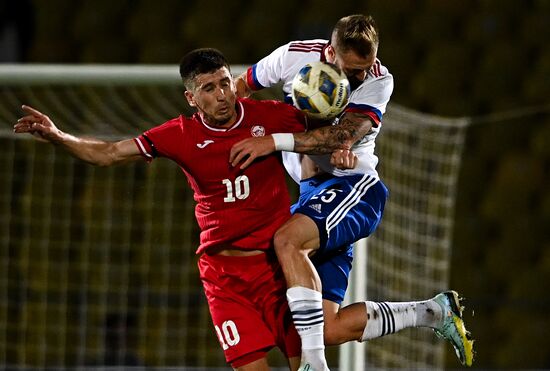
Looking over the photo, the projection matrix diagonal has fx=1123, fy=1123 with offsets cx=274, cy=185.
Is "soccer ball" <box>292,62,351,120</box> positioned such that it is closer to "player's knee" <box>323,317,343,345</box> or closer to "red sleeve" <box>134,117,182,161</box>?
"red sleeve" <box>134,117,182,161</box>

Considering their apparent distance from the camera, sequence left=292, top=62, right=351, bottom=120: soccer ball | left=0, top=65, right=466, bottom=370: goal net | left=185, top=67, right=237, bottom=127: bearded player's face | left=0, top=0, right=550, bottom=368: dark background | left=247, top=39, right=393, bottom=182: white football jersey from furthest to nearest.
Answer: left=0, top=0, right=550, bottom=368: dark background
left=0, top=65, right=466, bottom=370: goal net
left=247, top=39, right=393, bottom=182: white football jersey
left=185, top=67, right=237, bottom=127: bearded player's face
left=292, top=62, right=351, bottom=120: soccer ball

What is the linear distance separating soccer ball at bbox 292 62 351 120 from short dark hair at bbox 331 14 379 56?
122 mm

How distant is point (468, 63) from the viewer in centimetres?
590

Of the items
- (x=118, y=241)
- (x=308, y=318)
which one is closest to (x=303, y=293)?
(x=308, y=318)

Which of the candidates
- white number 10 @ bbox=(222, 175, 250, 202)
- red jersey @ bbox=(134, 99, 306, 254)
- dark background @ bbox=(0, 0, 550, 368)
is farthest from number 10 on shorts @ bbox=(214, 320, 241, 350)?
dark background @ bbox=(0, 0, 550, 368)

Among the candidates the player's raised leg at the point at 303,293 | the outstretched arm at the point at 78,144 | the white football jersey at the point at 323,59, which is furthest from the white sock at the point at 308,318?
the outstretched arm at the point at 78,144

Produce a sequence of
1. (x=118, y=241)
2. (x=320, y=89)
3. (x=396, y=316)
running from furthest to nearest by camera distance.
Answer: (x=118, y=241), (x=396, y=316), (x=320, y=89)

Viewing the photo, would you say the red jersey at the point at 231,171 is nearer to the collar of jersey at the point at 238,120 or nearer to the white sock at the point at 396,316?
the collar of jersey at the point at 238,120

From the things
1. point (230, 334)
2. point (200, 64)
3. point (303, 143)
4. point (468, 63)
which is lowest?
point (230, 334)

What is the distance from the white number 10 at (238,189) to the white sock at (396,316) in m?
0.54

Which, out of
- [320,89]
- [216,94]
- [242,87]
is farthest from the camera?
[242,87]

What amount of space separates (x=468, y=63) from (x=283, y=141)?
117 inches

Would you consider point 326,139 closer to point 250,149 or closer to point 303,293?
point 250,149

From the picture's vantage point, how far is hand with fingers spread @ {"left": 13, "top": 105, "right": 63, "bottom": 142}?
124 inches
